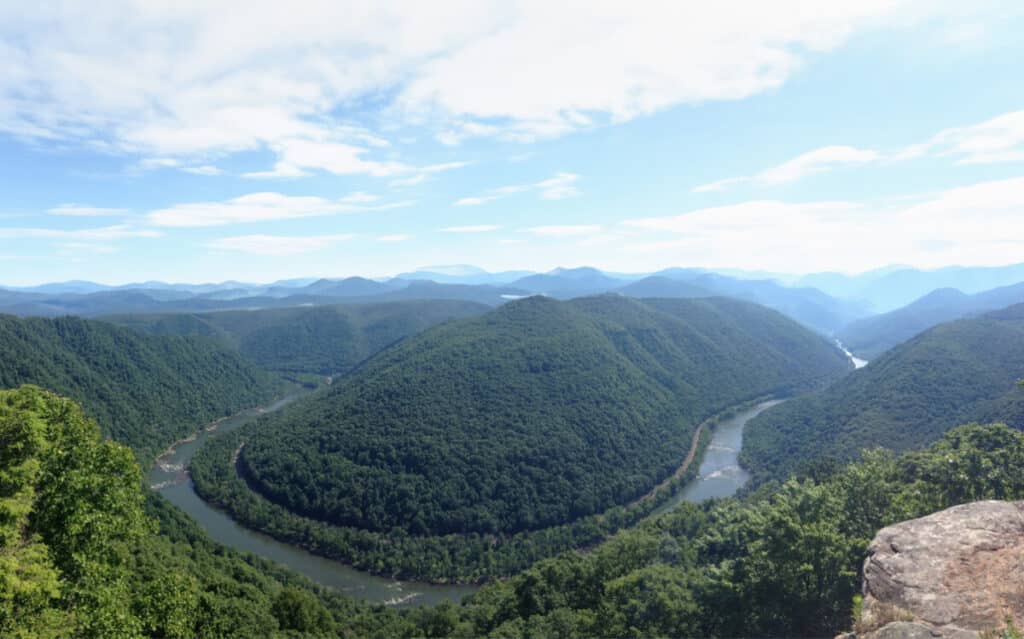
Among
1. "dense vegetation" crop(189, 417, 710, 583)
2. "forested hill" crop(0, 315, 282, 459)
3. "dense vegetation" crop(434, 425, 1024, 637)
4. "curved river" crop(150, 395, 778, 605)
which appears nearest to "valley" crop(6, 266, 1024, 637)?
"dense vegetation" crop(434, 425, 1024, 637)

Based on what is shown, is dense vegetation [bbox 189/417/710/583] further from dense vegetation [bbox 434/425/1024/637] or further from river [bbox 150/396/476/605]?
dense vegetation [bbox 434/425/1024/637]

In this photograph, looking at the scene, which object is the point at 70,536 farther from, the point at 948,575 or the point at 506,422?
the point at 506,422

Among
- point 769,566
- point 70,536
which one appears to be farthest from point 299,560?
point 769,566

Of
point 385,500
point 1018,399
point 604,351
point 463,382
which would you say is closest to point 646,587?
point 385,500

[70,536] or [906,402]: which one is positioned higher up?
[70,536]

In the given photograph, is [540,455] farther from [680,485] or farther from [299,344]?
[299,344]

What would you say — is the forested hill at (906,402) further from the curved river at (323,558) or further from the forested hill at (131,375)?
the forested hill at (131,375)
